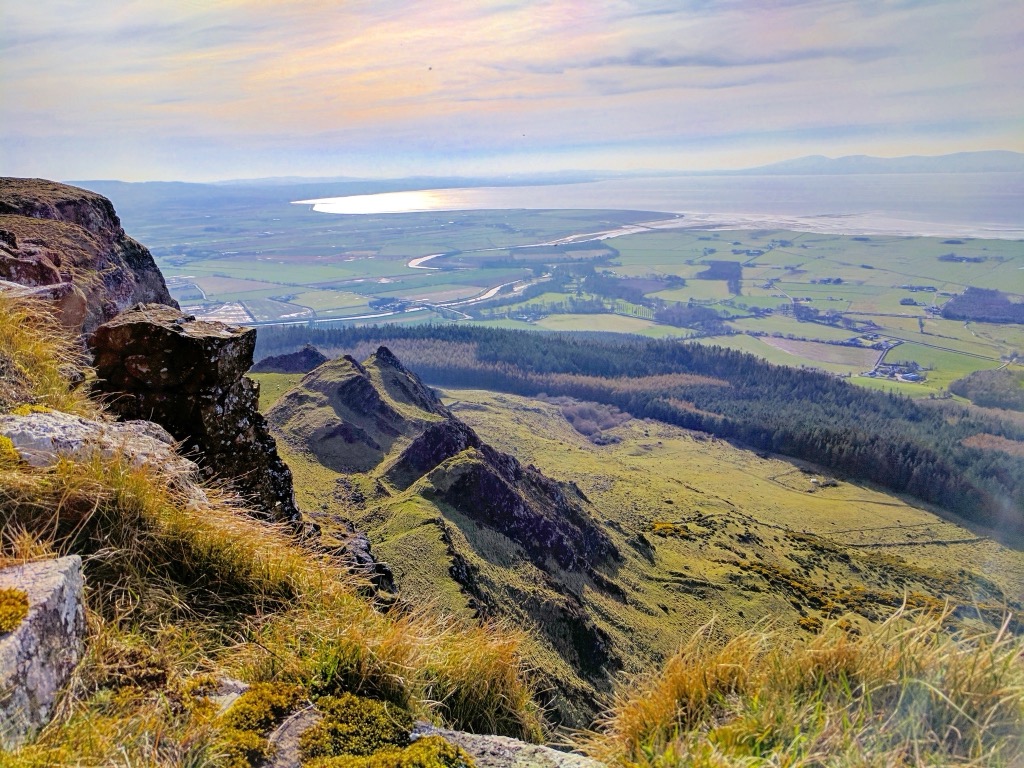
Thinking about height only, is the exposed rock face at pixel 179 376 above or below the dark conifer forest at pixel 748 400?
above

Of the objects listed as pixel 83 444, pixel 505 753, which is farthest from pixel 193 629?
pixel 505 753

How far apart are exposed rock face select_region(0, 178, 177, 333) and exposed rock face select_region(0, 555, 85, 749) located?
13990 mm

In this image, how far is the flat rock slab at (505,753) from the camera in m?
5.40

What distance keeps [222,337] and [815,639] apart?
1037 cm

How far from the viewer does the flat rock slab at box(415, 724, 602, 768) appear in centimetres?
540

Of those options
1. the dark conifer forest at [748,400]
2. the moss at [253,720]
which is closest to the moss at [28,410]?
the moss at [253,720]

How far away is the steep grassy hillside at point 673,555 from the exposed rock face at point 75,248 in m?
15.6

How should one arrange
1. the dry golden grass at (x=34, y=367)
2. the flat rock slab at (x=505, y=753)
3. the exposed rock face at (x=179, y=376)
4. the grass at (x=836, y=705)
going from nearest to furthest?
the grass at (x=836, y=705), the flat rock slab at (x=505, y=753), the dry golden grass at (x=34, y=367), the exposed rock face at (x=179, y=376)

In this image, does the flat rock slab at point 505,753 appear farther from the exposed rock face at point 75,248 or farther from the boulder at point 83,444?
the exposed rock face at point 75,248

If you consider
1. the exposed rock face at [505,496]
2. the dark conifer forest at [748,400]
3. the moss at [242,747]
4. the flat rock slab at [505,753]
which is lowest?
the dark conifer forest at [748,400]

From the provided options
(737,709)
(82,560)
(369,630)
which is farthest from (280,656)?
(737,709)

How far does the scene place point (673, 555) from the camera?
50094 mm

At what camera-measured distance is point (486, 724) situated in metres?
6.79

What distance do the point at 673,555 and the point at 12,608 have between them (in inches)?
1958
